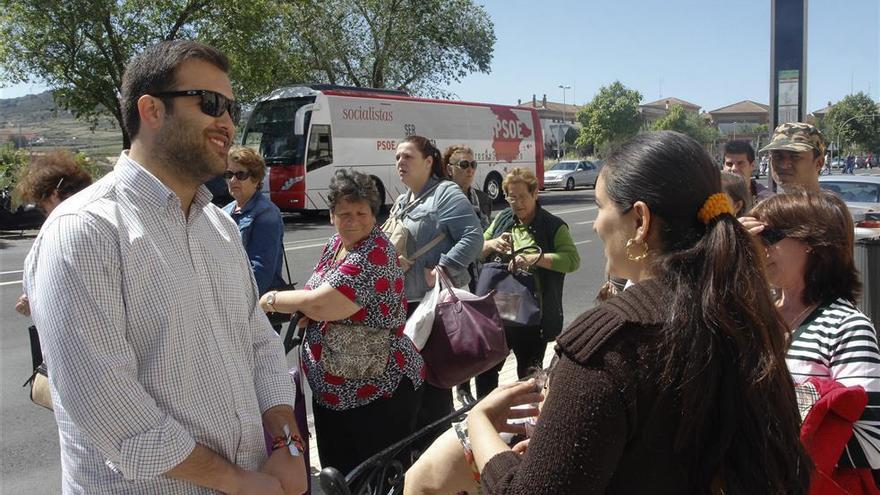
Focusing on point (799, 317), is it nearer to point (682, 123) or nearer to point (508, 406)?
point (508, 406)

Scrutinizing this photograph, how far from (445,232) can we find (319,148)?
16.3 meters

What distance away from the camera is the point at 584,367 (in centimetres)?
132

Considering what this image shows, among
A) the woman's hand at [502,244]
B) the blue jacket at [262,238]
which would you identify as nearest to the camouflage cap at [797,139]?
the woman's hand at [502,244]

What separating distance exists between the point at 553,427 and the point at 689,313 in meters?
0.33

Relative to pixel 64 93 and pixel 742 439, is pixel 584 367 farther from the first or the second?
pixel 64 93

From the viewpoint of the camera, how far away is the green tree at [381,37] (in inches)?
1177

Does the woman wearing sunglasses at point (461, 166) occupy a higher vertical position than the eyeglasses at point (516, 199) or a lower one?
higher

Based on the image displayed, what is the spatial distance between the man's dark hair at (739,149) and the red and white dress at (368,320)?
3123mm

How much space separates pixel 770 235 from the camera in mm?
2514

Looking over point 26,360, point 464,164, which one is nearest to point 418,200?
point 464,164

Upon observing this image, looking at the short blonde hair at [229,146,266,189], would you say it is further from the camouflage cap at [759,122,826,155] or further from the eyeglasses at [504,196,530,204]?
the camouflage cap at [759,122,826,155]

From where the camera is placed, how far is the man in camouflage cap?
4.21m

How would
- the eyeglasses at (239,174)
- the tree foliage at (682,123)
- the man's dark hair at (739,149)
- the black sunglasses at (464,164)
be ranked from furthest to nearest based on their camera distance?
the tree foliage at (682,123) < the black sunglasses at (464,164) < the man's dark hair at (739,149) < the eyeglasses at (239,174)

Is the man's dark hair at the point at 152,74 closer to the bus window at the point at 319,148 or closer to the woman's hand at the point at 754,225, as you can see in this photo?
the woman's hand at the point at 754,225
